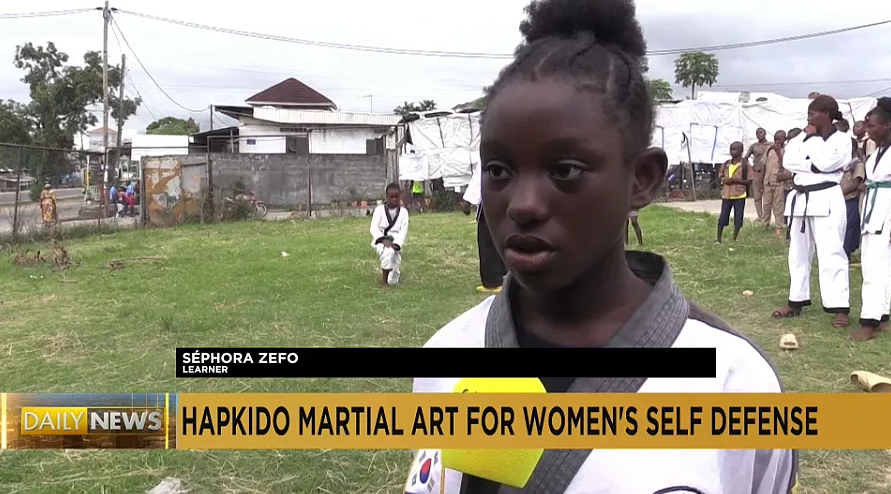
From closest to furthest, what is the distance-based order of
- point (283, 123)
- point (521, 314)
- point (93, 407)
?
point (521, 314) < point (93, 407) < point (283, 123)

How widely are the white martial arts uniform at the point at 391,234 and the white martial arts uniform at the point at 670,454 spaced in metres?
5.60

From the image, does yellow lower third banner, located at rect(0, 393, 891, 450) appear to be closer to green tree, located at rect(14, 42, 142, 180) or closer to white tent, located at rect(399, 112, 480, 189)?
green tree, located at rect(14, 42, 142, 180)

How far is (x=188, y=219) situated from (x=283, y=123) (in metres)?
5.51

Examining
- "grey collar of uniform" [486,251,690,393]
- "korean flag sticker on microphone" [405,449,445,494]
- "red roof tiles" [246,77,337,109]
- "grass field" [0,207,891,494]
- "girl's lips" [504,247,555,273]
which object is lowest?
"grass field" [0,207,891,494]

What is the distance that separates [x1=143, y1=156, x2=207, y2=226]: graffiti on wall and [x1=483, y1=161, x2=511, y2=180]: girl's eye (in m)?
13.7

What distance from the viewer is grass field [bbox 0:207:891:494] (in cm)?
266

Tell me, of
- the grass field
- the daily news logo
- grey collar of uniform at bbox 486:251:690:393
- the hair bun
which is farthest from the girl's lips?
the daily news logo

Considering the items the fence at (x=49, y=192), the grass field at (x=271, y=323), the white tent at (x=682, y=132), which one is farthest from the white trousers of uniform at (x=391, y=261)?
the white tent at (x=682, y=132)

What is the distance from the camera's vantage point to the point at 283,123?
59.5 feet

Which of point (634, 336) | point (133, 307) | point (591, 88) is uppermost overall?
point (591, 88)

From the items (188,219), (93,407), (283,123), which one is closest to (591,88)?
(93,407)

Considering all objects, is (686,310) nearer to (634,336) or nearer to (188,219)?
(634,336)

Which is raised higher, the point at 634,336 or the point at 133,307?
the point at 634,336

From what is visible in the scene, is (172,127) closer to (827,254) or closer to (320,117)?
(320,117)
